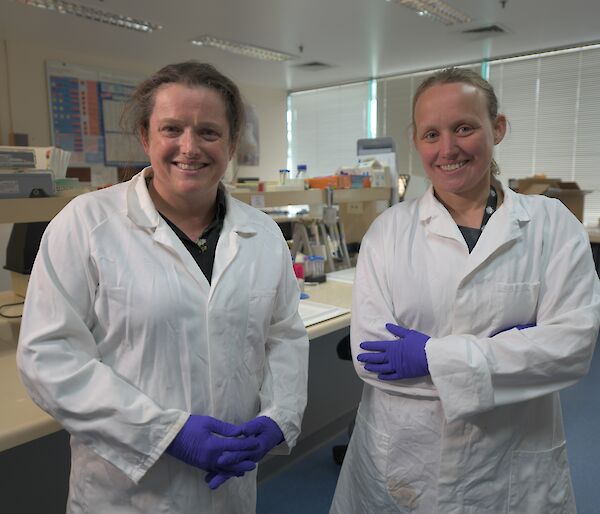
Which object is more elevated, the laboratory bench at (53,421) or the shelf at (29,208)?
the shelf at (29,208)

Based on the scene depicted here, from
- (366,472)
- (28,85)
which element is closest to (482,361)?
(366,472)

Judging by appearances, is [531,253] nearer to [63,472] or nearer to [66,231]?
[66,231]

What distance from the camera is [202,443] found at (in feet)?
3.04

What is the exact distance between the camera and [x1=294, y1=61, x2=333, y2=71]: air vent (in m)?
5.68

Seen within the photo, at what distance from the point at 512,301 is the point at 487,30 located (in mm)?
4119

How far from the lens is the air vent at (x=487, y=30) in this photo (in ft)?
14.3

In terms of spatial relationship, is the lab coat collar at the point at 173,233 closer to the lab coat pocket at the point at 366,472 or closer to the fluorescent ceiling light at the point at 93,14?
the lab coat pocket at the point at 366,472

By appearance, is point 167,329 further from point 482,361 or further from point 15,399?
point 482,361

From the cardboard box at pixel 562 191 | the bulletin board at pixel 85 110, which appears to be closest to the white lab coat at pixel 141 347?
the cardboard box at pixel 562 191

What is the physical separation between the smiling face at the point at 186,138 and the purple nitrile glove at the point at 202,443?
0.46 meters

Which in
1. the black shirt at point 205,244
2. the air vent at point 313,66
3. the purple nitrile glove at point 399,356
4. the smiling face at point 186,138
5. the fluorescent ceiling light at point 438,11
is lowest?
the purple nitrile glove at point 399,356

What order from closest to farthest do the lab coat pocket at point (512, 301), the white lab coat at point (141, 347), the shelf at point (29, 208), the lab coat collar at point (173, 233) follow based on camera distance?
the white lab coat at point (141, 347) → the lab coat collar at point (173, 233) → the lab coat pocket at point (512, 301) → the shelf at point (29, 208)

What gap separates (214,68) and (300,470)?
1806 mm

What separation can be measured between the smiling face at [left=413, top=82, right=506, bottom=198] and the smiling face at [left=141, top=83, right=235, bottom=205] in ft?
1.62
